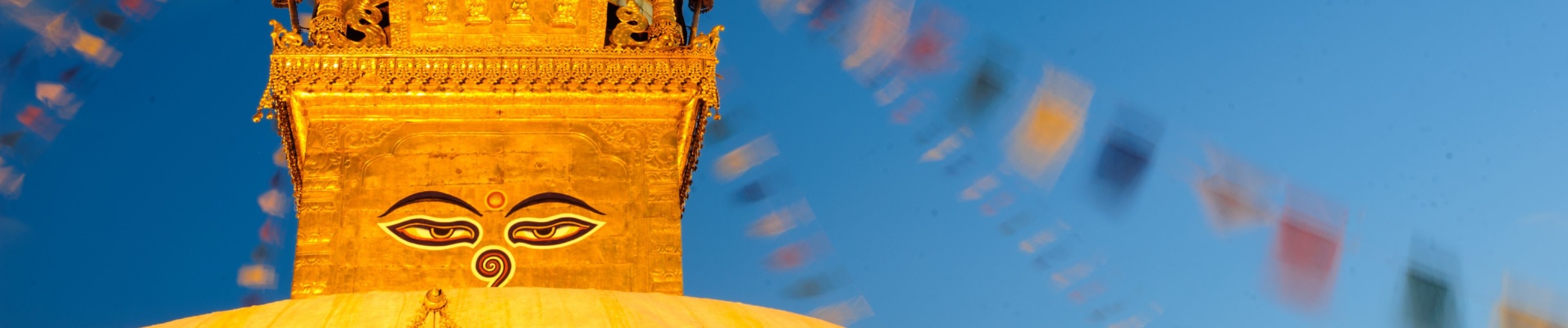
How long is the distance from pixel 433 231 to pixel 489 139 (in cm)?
111

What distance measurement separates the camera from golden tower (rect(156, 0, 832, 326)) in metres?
14.3

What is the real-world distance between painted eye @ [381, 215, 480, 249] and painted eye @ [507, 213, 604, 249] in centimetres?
32

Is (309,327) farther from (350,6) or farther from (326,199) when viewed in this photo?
(350,6)

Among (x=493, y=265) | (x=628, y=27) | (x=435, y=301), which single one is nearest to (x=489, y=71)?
(x=628, y=27)

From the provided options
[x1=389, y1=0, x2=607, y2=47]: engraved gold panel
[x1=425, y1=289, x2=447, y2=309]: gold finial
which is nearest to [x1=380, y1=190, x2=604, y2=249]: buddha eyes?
[x1=389, y1=0, x2=607, y2=47]: engraved gold panel

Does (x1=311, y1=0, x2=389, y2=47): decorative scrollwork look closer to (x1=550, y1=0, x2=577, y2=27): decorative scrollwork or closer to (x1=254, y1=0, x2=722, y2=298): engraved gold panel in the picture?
(x1=254, y1=0, x2=722, y2=298): engraved gold panel

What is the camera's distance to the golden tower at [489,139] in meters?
14.3

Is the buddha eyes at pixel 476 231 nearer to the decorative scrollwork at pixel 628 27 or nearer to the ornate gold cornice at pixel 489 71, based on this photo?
the ornate gold cornice at pixel 489 71

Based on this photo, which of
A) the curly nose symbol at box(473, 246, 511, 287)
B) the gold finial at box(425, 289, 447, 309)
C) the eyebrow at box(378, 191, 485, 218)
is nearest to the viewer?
the gold finial at box(425, 289, 447, 309)

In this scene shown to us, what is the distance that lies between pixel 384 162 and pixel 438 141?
497 millimetres

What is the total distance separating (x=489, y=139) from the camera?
49.9 feet

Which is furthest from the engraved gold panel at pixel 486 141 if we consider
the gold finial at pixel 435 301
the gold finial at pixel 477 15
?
the gold finial at pixel 435 301

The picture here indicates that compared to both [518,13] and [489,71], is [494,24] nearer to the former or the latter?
[518,13]

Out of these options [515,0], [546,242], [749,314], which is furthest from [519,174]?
[749,314]
